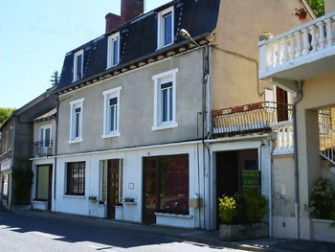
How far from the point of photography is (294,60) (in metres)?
11.3

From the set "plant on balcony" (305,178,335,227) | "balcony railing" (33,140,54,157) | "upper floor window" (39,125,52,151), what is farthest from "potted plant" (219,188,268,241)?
"upper floor window" (39,125,52,151)

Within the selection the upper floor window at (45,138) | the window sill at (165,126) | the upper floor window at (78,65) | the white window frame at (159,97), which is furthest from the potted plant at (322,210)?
the upper floor window at (45,138)

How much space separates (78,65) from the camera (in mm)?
24109

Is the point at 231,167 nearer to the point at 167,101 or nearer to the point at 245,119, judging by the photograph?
the point at 245,119

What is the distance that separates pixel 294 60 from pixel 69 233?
9.05 m

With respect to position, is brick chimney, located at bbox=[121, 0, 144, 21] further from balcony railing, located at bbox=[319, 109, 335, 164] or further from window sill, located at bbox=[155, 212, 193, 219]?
balcony railing, located at bbox=[319, 109, 335, 164]

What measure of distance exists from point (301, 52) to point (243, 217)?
4.80m

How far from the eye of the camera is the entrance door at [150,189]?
17516mm

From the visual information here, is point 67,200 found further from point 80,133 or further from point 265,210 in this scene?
point 265,210

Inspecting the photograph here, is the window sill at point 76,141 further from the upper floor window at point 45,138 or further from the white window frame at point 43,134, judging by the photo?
the white window frame at point 43,134

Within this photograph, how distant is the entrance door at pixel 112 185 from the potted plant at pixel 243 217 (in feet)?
26.5

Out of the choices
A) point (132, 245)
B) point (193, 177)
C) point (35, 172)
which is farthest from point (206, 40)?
point (35, 172)

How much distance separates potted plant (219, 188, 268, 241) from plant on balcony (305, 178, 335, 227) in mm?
1482

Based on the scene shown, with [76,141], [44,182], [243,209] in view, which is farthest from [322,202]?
[44,182]
